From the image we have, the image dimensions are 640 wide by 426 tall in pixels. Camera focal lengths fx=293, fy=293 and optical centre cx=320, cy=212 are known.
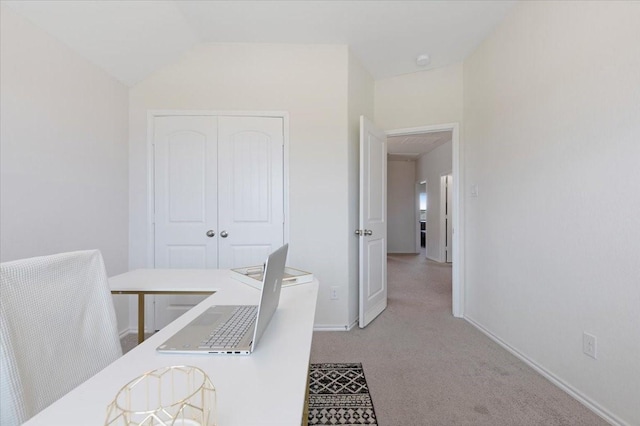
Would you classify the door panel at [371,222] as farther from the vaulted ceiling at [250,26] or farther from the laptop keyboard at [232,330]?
the laptop keyboard at [232,330]

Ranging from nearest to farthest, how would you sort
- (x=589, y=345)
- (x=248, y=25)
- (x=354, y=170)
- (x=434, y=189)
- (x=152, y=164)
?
1. (x=589, y=345)
2. (x=248, y=25)
3. (x=152, y=164)
4. (x=354, y=170)
5. (x=434, y=189)

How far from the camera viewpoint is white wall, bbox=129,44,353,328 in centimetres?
277

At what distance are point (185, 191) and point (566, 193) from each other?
296 cm

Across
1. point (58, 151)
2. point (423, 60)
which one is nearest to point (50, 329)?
point (58, 151)

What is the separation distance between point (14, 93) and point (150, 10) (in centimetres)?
107

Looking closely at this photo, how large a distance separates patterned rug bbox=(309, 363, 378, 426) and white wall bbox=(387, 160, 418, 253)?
21.5 feet

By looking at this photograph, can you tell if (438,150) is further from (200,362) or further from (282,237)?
(200,362)

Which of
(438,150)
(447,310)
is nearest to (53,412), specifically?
(447,310)

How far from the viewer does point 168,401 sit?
0.55 meters

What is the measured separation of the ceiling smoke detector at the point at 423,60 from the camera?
2943 millimetres

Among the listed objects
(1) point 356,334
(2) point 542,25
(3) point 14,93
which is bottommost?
(1) point 356,334

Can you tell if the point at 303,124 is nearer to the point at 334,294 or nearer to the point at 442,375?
the point at 334,294

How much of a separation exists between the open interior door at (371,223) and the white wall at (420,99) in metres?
0.32

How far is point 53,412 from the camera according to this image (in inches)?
21.5
